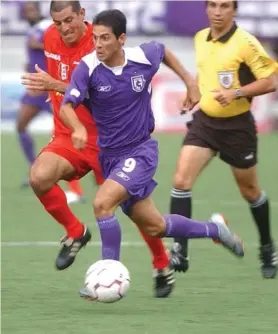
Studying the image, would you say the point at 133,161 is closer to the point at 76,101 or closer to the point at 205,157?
the point at 76,101

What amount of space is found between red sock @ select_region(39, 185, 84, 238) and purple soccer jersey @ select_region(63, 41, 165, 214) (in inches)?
28.0

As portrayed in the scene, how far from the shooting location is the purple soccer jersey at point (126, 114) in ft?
25.6

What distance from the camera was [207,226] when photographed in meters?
8.30

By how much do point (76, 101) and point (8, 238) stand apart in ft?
12.1

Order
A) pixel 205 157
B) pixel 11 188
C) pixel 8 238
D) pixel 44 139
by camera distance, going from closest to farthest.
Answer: pixel 205 157 → pixel 8 238 → pixel 11 188 → pixel 44 139

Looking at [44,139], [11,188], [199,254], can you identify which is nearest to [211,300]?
[199,254]

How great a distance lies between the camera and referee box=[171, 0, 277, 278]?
8930 millimetres

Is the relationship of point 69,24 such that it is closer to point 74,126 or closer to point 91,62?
point 91,62

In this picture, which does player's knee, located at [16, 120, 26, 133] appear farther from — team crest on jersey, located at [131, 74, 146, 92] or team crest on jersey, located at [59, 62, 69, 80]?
team crest on jersey, located at [131, 74, 146, 92]

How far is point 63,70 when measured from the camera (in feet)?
28.6

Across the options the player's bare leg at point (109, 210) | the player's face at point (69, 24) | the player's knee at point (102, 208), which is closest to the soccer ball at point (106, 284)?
the player's bare leg at point (109, 210)

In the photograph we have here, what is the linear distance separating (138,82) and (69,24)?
89 cm

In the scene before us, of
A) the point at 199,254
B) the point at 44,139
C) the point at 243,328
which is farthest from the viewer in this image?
the point at 44,139

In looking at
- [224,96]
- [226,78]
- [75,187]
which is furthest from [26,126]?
[224,96]
